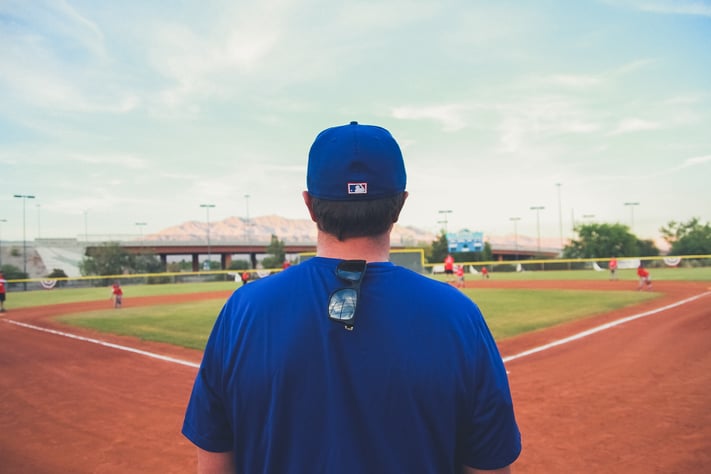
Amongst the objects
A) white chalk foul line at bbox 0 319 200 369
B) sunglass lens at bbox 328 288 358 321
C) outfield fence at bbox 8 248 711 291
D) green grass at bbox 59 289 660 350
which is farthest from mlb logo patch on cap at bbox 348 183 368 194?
outfield fence at bbox 8 248 711 291

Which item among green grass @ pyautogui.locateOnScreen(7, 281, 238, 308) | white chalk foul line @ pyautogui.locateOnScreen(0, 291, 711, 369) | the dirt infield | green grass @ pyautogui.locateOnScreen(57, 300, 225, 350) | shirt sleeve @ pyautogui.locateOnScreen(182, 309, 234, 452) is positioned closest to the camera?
shirt sleeve @ pyautogui.locateOnScreen(182, 309, 234, 452)

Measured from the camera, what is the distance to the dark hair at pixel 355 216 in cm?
166

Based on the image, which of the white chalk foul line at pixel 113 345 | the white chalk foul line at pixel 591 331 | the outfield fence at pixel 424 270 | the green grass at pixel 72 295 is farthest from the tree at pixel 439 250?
the white chalk foul line at pixel 113 345

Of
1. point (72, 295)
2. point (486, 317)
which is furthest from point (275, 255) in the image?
point (486, 317)

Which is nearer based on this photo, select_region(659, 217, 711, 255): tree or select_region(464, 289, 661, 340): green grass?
select_region(464, 289, 661, 340): green grass

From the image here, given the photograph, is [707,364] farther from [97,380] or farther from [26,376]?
[26,376]

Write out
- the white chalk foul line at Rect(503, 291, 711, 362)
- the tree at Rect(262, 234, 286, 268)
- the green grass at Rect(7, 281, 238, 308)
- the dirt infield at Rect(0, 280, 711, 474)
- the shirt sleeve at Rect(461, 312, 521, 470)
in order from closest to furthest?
the shirt sleeve at Rect(461, 312, 521, 470) → the dirt infield at Rect(0, 280, 711, 474) → the white chalk foul line at Rect(503, 291, 711, 362) → the green grass at Rect(7, 281, 238, 308) → the tree at Rect(262, 234, 286, 268)

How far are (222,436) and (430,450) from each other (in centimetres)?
78

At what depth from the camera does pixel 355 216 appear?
5.46ft

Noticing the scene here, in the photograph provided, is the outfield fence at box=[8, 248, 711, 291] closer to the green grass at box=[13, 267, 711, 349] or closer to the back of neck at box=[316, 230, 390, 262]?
the green grass at box=[13, 267, 711, 349]

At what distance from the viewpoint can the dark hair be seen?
1.66m

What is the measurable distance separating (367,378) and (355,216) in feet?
1.84

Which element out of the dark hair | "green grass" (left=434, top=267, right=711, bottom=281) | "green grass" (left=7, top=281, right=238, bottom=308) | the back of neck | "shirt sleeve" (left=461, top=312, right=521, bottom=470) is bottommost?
"green grass" (left=7, top=281, right=238, bottom=308)

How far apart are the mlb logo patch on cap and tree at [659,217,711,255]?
97.9 m
